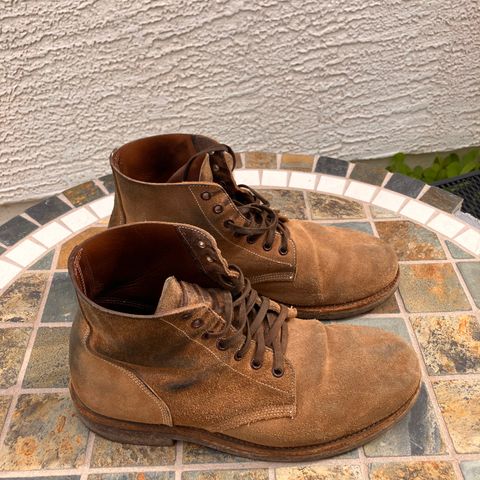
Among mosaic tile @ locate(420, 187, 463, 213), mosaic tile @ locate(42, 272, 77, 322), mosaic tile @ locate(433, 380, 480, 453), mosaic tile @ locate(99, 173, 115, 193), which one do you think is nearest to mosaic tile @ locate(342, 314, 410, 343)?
mosaic tile @ locate(433, 380, 480, 453)

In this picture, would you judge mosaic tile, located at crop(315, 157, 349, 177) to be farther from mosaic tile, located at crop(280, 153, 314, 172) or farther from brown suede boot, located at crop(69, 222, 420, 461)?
brown suede boot, located at crop(69, 222, 420, 461)

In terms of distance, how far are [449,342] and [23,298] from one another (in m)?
0.72

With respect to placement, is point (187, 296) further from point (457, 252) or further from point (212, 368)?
point (457, 252)

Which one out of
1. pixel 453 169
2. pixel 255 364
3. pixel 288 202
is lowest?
pixel 453 169

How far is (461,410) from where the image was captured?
0.79m

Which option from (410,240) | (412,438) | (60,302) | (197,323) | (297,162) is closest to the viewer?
(197,323)

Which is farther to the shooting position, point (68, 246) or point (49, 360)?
point (68, 246)

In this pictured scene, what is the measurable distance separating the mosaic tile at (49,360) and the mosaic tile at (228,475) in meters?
0.24

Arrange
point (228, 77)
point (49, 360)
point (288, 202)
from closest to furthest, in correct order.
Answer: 1. point (49, 360)
2. point (288, 202)
3. point (228, 77)

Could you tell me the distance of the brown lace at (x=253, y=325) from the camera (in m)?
0.70

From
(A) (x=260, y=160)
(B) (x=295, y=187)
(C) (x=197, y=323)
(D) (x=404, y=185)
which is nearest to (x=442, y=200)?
(D) (x=404, y=185)

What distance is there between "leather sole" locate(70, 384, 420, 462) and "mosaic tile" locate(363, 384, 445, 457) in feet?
0.06

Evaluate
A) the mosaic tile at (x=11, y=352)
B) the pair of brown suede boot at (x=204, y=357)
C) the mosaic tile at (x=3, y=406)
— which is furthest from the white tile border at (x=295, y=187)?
the pair of brown suede boot at (x=204, y=357)

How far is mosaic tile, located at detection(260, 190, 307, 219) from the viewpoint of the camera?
1199mm
